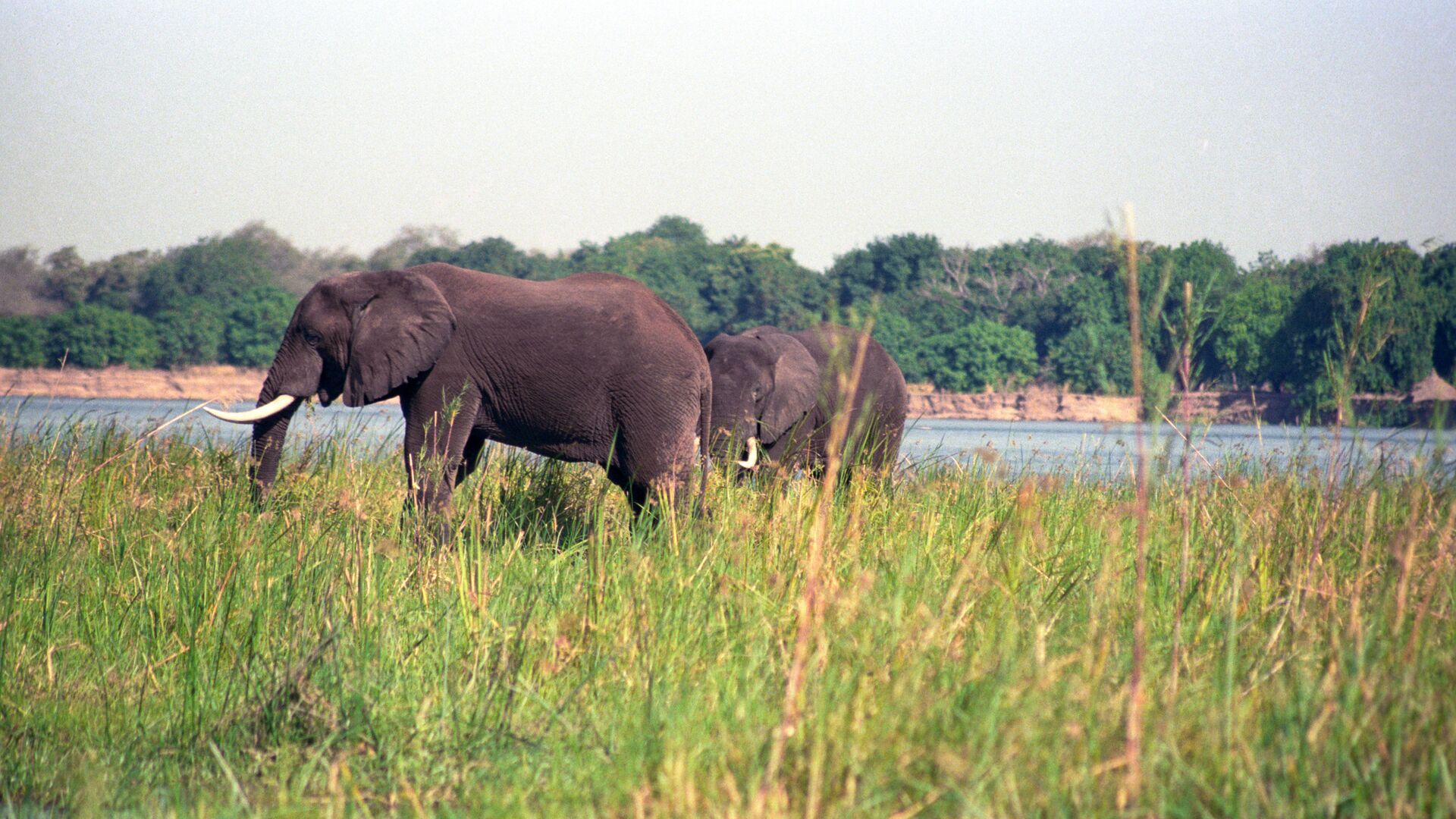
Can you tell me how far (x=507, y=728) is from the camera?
10.1 feet

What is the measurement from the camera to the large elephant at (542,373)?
20.6 feet

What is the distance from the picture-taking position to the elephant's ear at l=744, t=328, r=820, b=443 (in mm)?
9508

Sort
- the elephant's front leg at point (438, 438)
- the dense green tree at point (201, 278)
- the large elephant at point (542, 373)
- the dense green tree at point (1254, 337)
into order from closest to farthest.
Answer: the elephant's front leg at point (438, 438) < the large elephant at point (542, 373) < the dense green tree at point (1254, 337) < the dense green tree at point (201, 278)

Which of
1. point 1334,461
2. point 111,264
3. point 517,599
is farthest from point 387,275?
point 111,264

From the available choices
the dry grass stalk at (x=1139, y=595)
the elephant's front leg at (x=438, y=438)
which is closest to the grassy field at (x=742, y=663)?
the dry grass stalk at (x=1139, y=595)

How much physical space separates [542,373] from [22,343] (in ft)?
212

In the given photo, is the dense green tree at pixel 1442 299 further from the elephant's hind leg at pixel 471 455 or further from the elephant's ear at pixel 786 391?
the elephant's hind leg at pixel 471 455

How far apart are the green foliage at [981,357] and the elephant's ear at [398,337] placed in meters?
49.7

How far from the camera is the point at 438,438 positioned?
6219 mm

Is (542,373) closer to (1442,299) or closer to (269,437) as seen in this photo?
(269,437)

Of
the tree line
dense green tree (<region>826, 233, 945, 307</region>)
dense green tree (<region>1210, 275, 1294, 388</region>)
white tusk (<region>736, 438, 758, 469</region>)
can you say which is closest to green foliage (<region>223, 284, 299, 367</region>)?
the tree line

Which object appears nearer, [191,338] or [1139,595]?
[1139,595]

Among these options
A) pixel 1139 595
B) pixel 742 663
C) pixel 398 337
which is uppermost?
pixel 398 337

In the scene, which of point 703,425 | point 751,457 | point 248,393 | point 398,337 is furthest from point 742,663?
point 248,393
